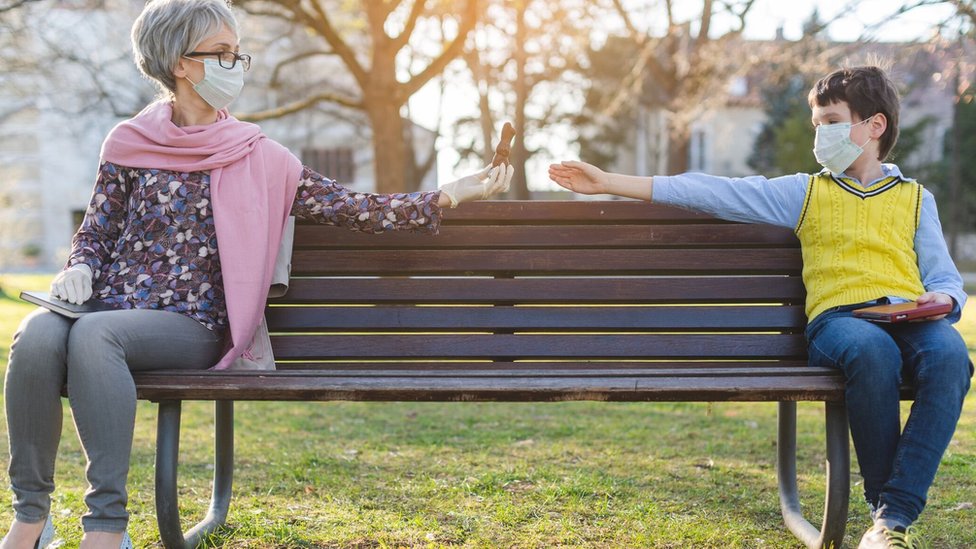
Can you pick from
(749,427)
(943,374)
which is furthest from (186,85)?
(749,427)

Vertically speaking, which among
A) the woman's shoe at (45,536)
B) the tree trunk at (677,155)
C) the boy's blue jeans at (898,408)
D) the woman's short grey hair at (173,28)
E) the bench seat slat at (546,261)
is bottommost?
the woman's shoe at (45,536)

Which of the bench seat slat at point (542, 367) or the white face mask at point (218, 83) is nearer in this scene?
the bench seat slat at point (542, 367)

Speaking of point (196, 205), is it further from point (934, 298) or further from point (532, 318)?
point (934, 298)

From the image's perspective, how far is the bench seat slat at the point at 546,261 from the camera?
11.9 ft

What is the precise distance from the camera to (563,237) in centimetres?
365

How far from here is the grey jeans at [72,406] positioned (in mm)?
2754

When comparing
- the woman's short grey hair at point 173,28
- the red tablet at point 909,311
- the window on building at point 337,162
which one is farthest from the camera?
the window on building at point 337,162

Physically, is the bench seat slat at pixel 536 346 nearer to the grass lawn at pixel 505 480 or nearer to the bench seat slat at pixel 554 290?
the bench seat slat at pixel 554 290

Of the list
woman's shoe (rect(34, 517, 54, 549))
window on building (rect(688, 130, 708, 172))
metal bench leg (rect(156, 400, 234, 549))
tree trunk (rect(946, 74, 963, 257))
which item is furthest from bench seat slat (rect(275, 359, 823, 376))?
window on building (rect(688, 130, 708, 172))

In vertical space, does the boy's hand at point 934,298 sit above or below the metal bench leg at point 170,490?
above

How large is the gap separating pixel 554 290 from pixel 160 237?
1.32 m

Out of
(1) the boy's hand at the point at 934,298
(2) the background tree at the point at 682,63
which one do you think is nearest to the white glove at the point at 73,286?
(1) the boy's hand at the point at 934,298

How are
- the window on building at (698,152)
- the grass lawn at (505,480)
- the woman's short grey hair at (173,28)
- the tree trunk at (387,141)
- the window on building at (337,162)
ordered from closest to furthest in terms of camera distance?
the woman's short grey hair at (173,28) → the grass lawn at (505,480) → the tree trunk at (387,141) → the window on building at (698,152) → the window on building at (337,162)

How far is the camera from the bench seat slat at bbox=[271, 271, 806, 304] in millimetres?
3621
